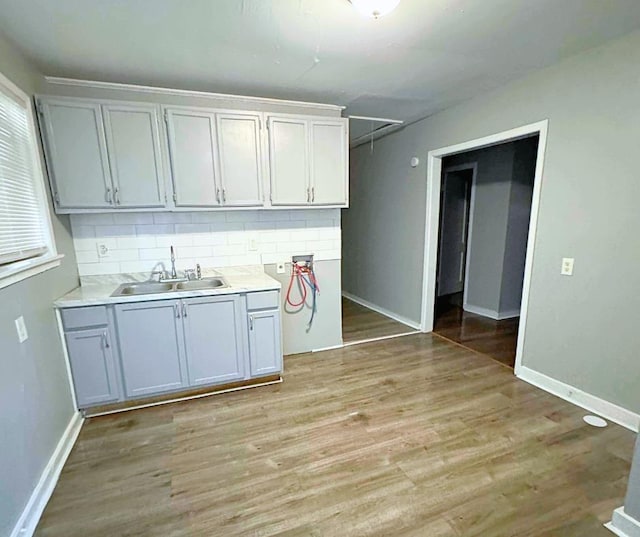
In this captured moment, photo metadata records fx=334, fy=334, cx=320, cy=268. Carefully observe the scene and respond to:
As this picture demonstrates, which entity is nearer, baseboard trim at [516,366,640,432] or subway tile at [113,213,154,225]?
baseboard trim at [516,366,640,432]

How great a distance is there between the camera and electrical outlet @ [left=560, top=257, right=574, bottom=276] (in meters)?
2.52

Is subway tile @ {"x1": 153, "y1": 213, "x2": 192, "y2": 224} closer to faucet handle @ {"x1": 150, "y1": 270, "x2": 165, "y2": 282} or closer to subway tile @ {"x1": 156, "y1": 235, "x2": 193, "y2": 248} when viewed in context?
subway tile @ {"x1": 156, "y1": 235, "x2": 193, "y2": 248}

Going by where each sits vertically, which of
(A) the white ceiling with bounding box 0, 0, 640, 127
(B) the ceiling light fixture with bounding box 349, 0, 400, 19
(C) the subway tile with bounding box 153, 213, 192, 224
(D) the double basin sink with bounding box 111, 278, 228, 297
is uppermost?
(A) the white ceiling with bounding box 0, 0, 640, 127

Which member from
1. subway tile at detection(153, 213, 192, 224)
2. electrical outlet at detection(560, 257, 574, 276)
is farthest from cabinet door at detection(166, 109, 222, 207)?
electrical outlet at detection(560, 257, 574, 276)

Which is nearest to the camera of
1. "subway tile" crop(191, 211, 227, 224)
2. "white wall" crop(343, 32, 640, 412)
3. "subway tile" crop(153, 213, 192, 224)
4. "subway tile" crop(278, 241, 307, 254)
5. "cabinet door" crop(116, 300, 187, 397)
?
"white wall" crop(343, 32, 640, 412)

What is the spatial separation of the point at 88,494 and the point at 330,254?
2607mm

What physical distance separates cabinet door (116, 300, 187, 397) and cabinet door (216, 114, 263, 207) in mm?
1039

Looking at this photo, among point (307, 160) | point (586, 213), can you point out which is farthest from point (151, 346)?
point (586, 213)

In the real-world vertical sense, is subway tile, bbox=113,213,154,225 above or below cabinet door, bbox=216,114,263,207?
below

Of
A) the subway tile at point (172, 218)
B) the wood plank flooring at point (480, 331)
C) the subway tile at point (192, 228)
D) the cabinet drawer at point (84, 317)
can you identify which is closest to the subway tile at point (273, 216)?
the subway tile at point (192, 228)

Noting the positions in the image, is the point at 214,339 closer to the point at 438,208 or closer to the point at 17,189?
the point at 17,189

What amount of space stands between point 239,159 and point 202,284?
1123 millimetres

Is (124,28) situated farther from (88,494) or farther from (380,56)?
(88,494)

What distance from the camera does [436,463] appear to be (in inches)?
78.2
